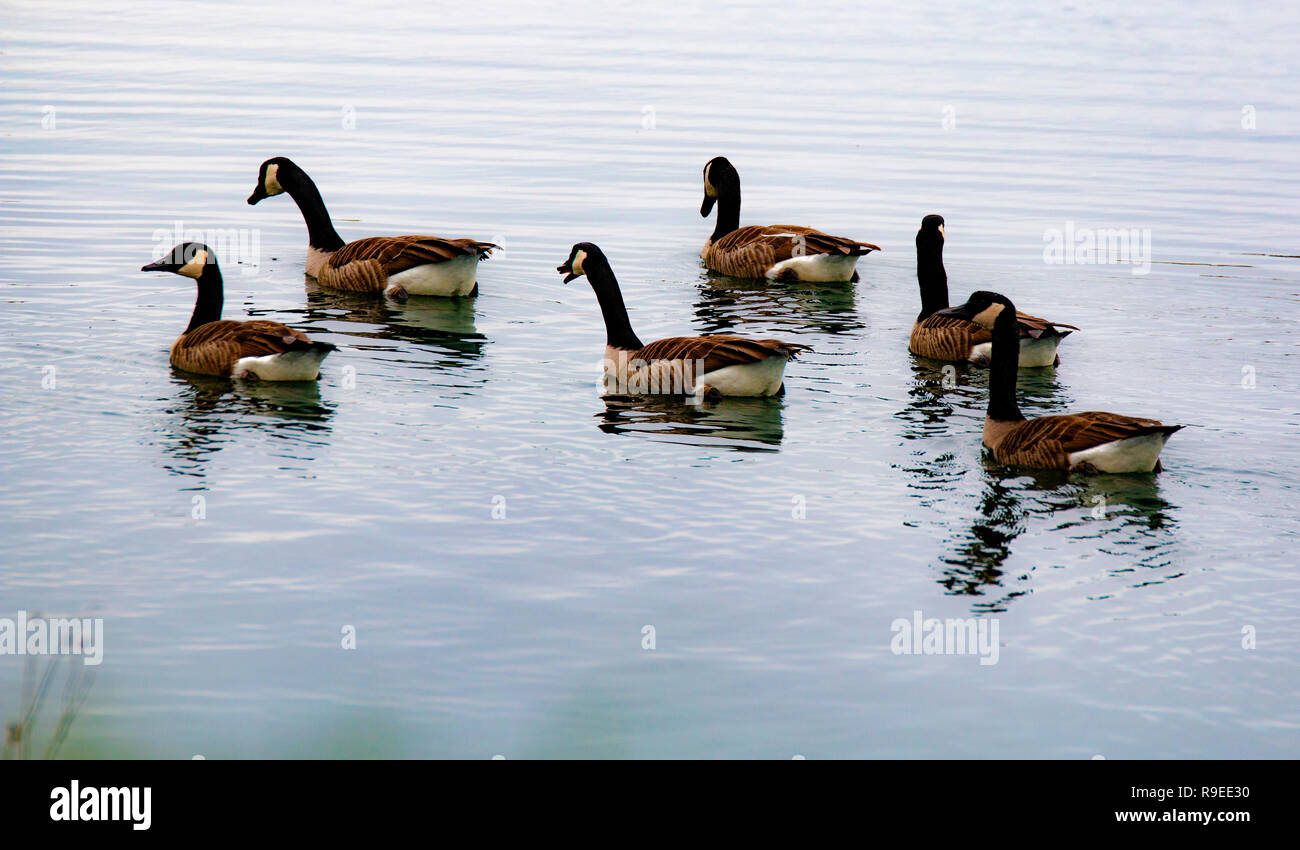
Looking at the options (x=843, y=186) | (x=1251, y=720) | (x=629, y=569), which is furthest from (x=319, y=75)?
(x=1251, y=720)

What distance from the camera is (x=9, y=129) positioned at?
30.3 meters

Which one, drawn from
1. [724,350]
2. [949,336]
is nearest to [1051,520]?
[724,350]

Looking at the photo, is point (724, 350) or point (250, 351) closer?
point (724, 350)

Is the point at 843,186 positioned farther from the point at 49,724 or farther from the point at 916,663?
the point at 49,724

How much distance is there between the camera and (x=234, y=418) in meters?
14.1

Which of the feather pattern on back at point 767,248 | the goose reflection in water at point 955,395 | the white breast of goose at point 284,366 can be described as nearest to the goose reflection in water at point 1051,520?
the goose reflection in water at point 955,395

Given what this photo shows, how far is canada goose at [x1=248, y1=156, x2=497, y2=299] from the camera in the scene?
19484 millimetres

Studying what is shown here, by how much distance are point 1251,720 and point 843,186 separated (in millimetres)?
21159

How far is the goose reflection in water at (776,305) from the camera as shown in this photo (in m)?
19.0

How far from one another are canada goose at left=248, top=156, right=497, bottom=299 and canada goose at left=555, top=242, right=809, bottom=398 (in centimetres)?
385

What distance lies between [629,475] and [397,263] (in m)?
8.15
